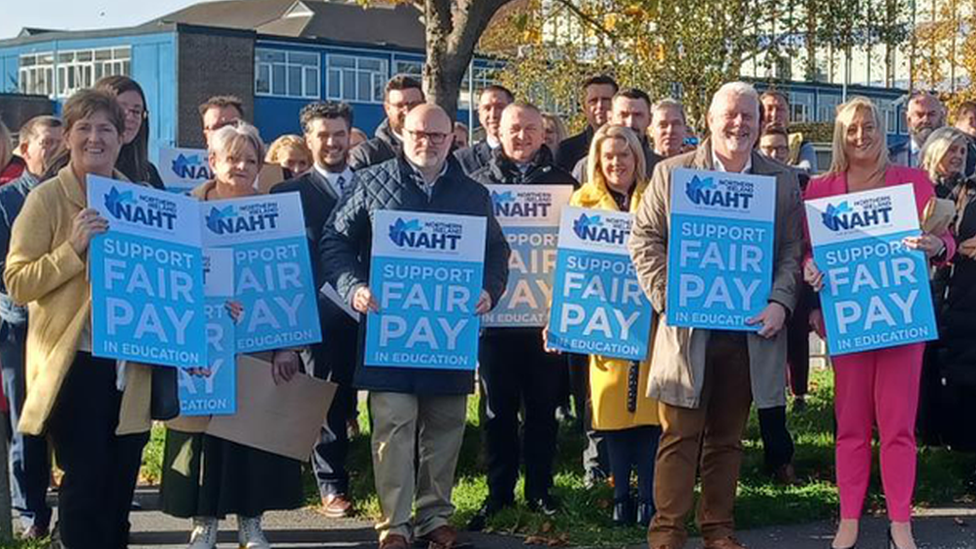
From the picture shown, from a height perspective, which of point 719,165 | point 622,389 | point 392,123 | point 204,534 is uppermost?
point 392,123

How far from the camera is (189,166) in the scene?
32.7 feet

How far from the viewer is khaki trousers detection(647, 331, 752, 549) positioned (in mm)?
7660

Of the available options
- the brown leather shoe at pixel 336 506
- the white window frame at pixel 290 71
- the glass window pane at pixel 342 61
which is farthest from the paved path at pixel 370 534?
the glass window pane at pixel 342 61

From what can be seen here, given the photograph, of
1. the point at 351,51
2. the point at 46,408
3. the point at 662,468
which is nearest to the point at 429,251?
the point at 662,468

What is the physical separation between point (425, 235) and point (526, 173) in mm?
1262

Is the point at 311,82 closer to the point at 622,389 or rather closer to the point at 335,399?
the point at 335,399

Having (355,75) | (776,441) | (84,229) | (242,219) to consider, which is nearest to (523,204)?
(242,219)

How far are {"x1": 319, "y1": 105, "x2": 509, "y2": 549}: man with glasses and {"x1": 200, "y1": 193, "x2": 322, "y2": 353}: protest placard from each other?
6.8 inches

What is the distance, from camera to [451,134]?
8156 mm

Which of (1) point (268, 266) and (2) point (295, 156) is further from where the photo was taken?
(2) point (295, 156)

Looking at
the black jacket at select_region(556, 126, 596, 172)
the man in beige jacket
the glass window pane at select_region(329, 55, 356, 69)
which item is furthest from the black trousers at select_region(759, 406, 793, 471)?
the glass window pane at select_region(329, 55, 356, 69)

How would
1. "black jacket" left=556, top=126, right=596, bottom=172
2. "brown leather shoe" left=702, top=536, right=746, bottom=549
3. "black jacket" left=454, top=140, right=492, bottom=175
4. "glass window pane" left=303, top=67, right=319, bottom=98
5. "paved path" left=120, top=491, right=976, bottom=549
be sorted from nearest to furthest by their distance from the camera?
"brown leather shoe" left=702, top=536, right=746, bottom=549 → "paved path" left=120, top=491, right=976, bottom=549 → "black jacket" left=454, top=140, right=492, bottom=175 → "black jacket" left=556, top=126, right=596, bottom=172 → "glass window pane" left=303, top=67, right=319, bottom=98

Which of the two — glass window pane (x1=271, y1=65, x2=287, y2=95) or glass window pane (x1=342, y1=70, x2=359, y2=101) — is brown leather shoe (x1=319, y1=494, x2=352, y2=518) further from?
glass window pane (x1=342, y1=70, x2=359, y2=101)

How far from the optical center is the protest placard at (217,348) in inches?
305
